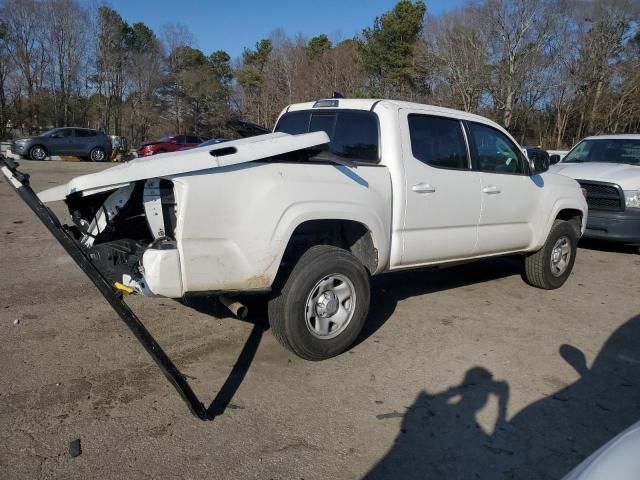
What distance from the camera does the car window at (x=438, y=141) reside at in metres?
4.36

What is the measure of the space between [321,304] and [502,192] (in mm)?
2419

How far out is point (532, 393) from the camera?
3.52 m

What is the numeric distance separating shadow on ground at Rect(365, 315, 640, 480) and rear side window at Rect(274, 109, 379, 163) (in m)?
1.95

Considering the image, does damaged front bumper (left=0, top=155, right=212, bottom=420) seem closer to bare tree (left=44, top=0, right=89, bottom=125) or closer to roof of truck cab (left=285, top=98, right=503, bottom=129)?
roof of truck cab (left=285, top=98, right=503, bottom=129)

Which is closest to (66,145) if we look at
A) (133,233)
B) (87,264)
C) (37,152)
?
(37,152)

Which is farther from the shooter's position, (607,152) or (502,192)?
(607,152)

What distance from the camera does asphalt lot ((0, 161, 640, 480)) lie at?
2.72 metres

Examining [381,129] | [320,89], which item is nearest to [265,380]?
[381,129]

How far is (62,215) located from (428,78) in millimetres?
34226

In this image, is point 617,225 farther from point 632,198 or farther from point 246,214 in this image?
point 246,214

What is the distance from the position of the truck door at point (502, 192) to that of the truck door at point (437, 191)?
0.56ft

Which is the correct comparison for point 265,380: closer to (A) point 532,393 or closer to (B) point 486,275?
(A) point 532,393

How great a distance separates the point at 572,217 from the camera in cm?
628

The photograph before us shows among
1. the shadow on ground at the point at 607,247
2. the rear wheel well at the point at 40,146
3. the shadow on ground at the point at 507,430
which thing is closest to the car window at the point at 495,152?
the shadow on ground at the point at 507,430
